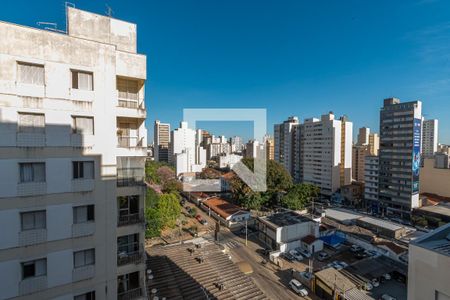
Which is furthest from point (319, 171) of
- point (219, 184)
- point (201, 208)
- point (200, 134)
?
point (200, 134)

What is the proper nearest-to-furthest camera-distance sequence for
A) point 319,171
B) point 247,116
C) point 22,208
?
1. point 22,208
2. point 247,116
3. point 319,171

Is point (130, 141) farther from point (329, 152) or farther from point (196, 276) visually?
point (329, 152)

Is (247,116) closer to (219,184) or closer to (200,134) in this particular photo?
(219,184)

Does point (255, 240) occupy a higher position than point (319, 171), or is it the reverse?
point (319, 171)

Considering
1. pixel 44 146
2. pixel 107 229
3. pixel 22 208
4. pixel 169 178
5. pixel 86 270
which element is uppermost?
pixel 44 146

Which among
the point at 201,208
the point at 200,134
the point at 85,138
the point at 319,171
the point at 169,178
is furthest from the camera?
the point at 200,134


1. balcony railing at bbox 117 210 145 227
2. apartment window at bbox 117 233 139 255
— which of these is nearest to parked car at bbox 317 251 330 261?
apartment window at bbox 117 233 139 255

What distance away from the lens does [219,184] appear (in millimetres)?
49250

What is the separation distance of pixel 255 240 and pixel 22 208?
77.2 ft

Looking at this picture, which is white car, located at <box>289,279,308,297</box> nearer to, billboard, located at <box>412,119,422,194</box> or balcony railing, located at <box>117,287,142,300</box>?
balcony railing, located at <box>117,287,142,300</box>

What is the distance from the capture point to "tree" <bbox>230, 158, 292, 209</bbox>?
33.7 meters

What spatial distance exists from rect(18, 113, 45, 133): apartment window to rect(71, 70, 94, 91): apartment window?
1258mm

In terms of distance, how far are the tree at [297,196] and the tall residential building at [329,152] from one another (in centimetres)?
1080

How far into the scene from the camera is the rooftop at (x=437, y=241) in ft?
13.9
